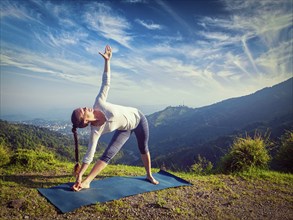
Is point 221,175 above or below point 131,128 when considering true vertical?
below

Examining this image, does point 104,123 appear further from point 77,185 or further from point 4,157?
point 4,157

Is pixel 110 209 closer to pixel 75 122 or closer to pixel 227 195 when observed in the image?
pixel 75 122

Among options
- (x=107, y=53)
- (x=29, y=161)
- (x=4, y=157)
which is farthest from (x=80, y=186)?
(x=4, y=157)

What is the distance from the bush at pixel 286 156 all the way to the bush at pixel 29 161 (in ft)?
24.5

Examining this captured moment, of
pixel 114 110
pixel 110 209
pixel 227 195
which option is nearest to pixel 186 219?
pixel 110 209

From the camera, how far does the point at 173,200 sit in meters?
4.09

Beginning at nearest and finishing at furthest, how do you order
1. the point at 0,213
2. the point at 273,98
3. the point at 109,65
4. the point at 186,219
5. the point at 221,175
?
the point at 0,213 < the point at 186,219 < the point at 109,65 < the point at 221,175 < the point at 273,98

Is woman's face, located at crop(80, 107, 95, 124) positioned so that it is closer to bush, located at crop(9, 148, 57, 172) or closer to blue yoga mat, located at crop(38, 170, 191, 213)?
blue yoga mat, located at crop(38, 170, 191, 213)

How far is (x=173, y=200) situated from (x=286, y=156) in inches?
221

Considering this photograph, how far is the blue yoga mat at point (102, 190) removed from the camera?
138 inches

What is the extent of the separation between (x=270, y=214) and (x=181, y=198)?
159 centimetres

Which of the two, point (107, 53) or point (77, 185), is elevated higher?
point (107, 53)

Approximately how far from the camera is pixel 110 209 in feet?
11.3

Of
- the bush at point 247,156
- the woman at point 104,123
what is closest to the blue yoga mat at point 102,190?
the woman at point 104,123
